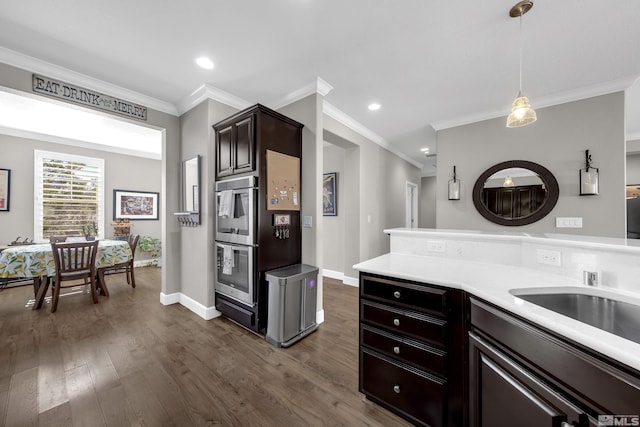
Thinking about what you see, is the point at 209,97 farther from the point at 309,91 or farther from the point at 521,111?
the point at 521,111

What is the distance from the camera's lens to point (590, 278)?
119cm

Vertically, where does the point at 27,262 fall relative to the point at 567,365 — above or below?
below

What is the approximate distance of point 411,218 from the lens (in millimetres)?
6684

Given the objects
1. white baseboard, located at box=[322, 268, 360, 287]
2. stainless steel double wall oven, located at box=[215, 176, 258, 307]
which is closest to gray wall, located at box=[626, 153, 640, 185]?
white baseboard, located at box=[322, 268, 360, 287]

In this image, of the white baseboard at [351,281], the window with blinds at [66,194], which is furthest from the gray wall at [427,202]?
the window with blinds at [66,194]

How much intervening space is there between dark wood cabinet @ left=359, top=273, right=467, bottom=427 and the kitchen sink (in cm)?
36

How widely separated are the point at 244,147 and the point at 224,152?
1.34ft

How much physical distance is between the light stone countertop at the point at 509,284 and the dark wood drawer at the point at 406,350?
1.24 ft

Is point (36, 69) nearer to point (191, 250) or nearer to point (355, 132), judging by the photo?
point (191, 250)

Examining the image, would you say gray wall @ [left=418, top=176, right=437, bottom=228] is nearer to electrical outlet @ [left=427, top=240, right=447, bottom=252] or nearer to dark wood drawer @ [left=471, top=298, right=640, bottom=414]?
electrical outlet @ [left=427, top=240, right=447, bottom=252]

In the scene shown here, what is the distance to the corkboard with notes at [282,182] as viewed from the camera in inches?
97.7

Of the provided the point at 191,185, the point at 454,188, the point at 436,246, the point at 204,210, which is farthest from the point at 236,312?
the point at 454,188

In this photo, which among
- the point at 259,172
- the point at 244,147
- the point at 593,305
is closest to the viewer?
the point at 593,305

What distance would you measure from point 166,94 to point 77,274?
266 centimetres
